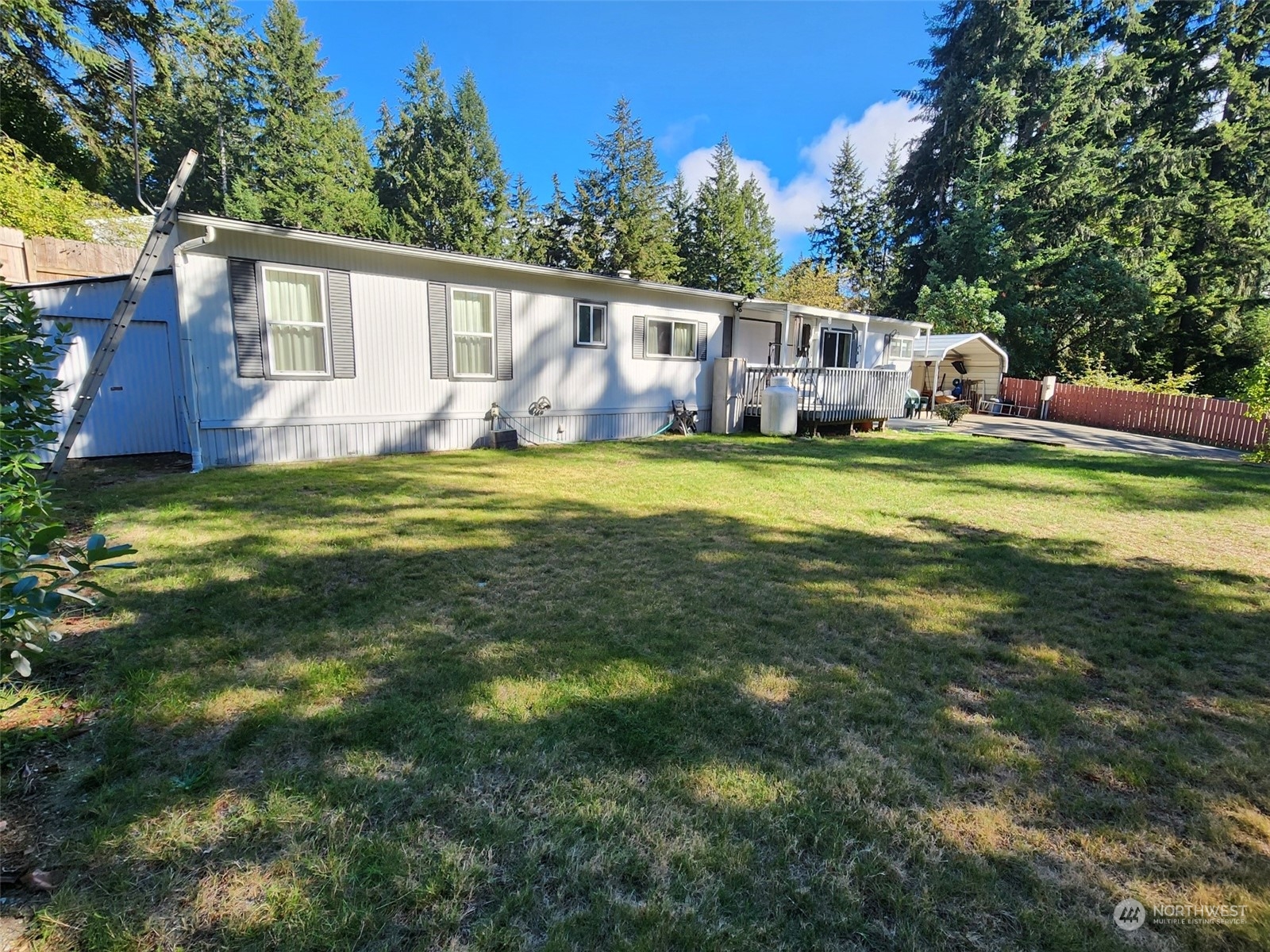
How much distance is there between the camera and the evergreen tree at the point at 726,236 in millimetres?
32406

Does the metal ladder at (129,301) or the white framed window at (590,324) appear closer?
the metal ladder at (129,301)

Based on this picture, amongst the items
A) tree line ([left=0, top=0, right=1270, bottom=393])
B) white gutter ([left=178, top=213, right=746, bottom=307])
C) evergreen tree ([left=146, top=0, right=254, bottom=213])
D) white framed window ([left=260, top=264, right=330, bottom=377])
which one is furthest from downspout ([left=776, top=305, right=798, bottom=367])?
evergreen tree ([left=146, top=0, right=254, bottom=213])

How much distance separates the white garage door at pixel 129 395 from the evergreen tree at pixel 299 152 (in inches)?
846

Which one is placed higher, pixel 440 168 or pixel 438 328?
pixel 440 168

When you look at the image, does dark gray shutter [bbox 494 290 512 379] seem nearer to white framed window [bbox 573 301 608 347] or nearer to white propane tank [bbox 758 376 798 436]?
white framed window [bbox 573 301 608 347]

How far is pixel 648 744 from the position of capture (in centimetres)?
238

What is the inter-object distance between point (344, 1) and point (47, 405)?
9.72 m

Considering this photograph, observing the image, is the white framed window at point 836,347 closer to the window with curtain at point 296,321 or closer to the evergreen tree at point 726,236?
the window with curtain at point 296,321

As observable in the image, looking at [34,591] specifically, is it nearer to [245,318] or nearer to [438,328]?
[245,318]

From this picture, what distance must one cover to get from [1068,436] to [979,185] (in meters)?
16.5

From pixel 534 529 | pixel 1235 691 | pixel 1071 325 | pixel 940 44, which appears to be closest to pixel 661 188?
pixel 940 44

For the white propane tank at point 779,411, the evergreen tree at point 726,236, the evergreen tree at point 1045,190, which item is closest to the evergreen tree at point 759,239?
the evergreen tree at point 726,236

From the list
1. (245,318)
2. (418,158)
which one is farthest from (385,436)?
(418,158)

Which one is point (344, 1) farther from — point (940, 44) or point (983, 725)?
point (940, 44)
